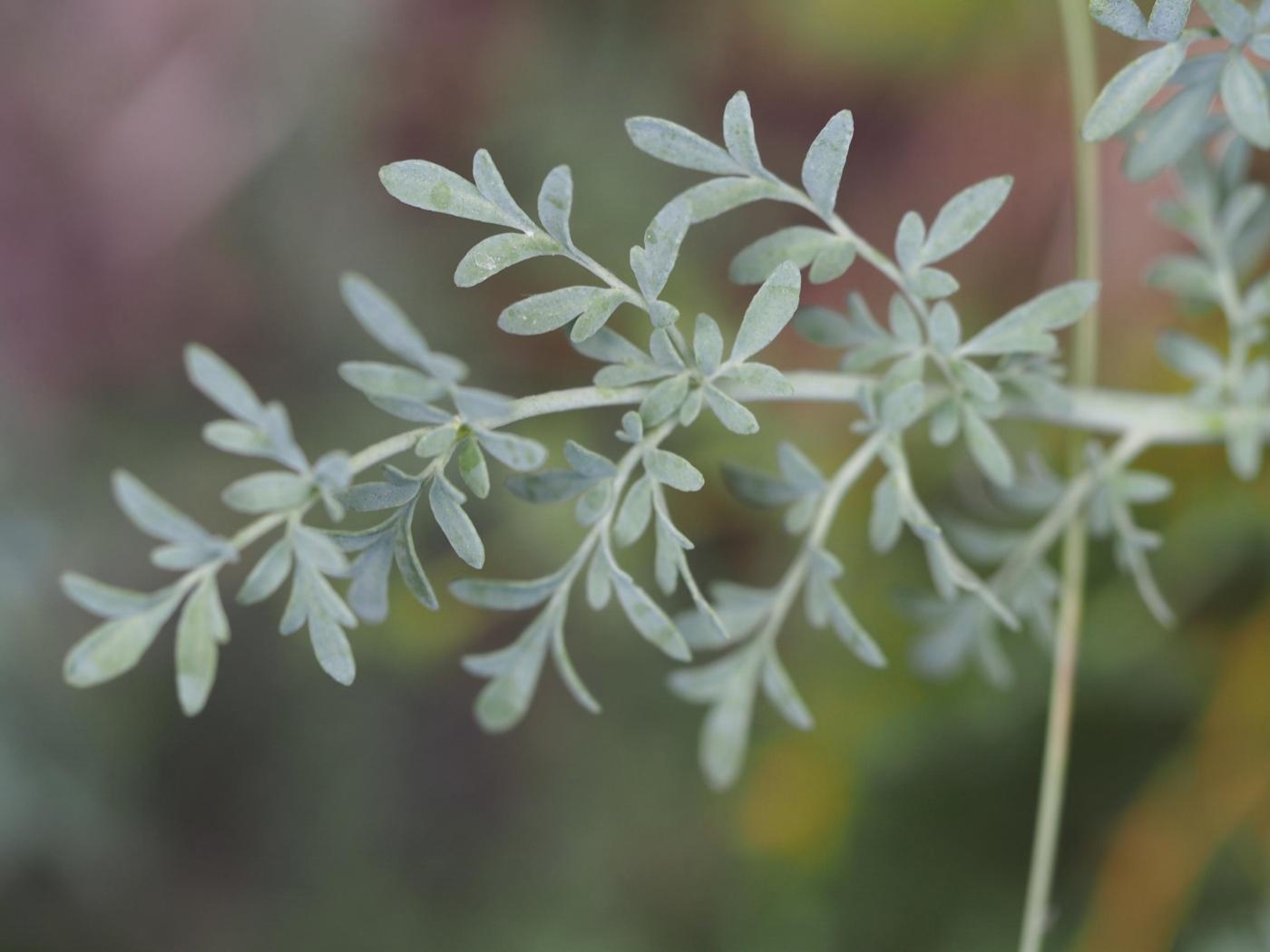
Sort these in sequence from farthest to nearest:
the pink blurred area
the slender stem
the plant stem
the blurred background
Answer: the pink blurred area < the blurred background < the plant stem < the slender stem

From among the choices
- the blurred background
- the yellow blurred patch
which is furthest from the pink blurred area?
the yellow blurred patch

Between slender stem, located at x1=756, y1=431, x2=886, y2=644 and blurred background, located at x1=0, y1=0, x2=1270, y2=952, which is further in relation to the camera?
blurred background, located at x1=0, y1=0, x2=1270, y2=952

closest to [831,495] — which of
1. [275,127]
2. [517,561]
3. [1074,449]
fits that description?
[1074,449]

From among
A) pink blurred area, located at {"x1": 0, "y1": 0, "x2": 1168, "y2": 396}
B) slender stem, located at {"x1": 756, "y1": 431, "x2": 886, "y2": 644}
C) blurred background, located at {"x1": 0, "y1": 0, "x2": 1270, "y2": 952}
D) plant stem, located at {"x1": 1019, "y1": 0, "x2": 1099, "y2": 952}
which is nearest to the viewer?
slender stem, located at {"x1": 756, "y1": 431, "x2": 886, "y2": 644}

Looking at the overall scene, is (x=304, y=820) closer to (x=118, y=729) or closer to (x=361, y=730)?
(x=361, y=730)

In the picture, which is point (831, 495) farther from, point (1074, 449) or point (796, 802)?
point (796, 802)

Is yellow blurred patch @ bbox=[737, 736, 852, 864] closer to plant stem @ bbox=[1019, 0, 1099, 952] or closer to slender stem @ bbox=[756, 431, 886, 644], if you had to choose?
plant stem @ bbox=[1019, 0, 1099, 952]

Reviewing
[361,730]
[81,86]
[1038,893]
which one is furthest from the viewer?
[81,86]

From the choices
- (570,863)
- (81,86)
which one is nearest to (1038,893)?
(570,863)

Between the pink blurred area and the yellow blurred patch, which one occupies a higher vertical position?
the pink blurred area
